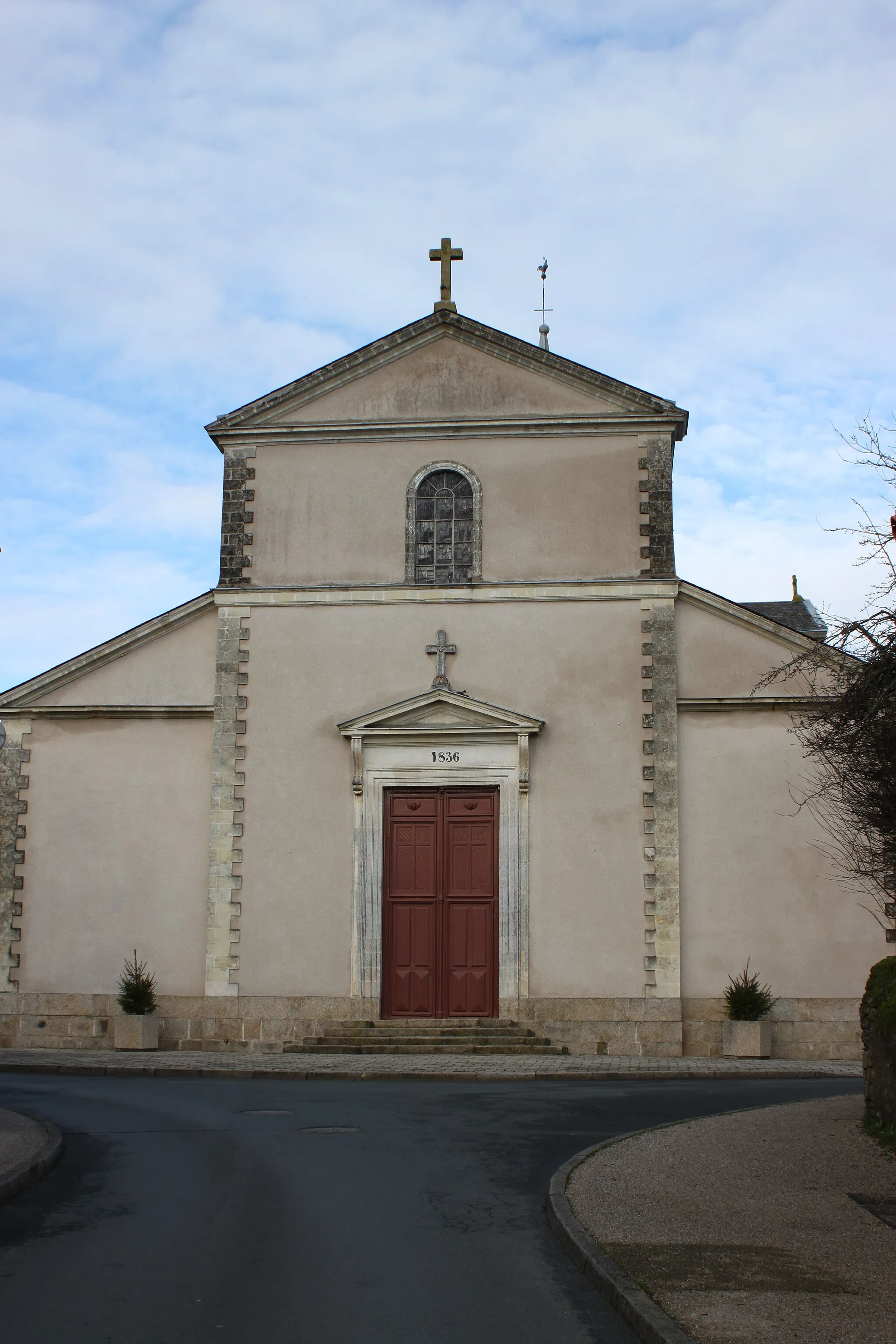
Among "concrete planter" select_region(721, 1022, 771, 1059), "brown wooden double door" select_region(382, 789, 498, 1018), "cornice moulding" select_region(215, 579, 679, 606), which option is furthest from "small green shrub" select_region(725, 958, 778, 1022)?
"cornice moulding" select_region(215, 579, 679, 606)

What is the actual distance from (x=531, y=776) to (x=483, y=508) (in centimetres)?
352

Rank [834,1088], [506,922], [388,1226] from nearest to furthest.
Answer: [388,1226] → [834,1088] → [506,922]

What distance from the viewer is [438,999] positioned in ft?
54.9

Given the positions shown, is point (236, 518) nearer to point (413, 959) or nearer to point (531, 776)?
point (531, 776)

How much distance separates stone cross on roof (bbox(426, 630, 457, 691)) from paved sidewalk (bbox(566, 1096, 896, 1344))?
854cm

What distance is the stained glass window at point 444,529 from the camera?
17.7 m

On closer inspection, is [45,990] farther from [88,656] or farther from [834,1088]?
[834,1088]

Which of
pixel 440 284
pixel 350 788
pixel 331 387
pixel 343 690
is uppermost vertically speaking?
pixel 440 284

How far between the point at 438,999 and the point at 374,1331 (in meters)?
11.9

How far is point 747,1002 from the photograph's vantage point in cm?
1589

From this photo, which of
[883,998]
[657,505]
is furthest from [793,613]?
[883,998]

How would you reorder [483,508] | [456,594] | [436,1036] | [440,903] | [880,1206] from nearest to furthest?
[880,1206] < [436,1036] < [440,903] < [456,594] < [483,508]

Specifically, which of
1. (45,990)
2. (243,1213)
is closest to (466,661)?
(45,990)

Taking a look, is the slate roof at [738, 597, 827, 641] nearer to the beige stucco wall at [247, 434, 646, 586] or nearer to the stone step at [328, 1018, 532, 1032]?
the beige stucco wall at [247, 434, 646, 586]
